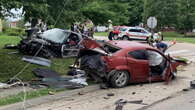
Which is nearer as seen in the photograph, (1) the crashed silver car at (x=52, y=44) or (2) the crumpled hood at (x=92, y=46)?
(2) the crumpled hood at (x=92, y=46)

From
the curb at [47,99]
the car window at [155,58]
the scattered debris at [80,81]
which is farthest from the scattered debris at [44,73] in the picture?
the car window at [155,58]

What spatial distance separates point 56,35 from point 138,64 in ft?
21.2


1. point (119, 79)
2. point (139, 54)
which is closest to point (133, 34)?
point (139, 54)

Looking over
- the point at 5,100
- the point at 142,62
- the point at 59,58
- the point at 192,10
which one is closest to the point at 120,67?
the point at 142,62

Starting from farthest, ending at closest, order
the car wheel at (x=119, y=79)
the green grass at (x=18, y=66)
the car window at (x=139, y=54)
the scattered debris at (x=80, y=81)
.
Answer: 1. the green grass at (x=18, y=66)
2. the car window at (x=139, y=54)
3. the car wheel at (x=119, y=79)
4. the scattered debris at (x=80, y=81)

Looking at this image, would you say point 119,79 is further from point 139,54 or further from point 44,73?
point 44,73

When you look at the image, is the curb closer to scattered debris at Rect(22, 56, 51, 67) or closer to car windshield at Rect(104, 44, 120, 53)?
car windshield at Rect(104, 44, 120, 53)

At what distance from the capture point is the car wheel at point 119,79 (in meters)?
11.1

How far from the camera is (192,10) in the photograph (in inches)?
2400

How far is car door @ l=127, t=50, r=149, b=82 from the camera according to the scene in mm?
11531

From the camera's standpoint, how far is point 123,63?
11.3 meters

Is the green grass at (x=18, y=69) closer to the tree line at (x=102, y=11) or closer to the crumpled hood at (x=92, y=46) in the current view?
the tree line at (x=102, y=11)

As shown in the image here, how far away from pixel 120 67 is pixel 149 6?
1909 inches

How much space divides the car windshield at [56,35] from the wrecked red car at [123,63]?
4945mm
